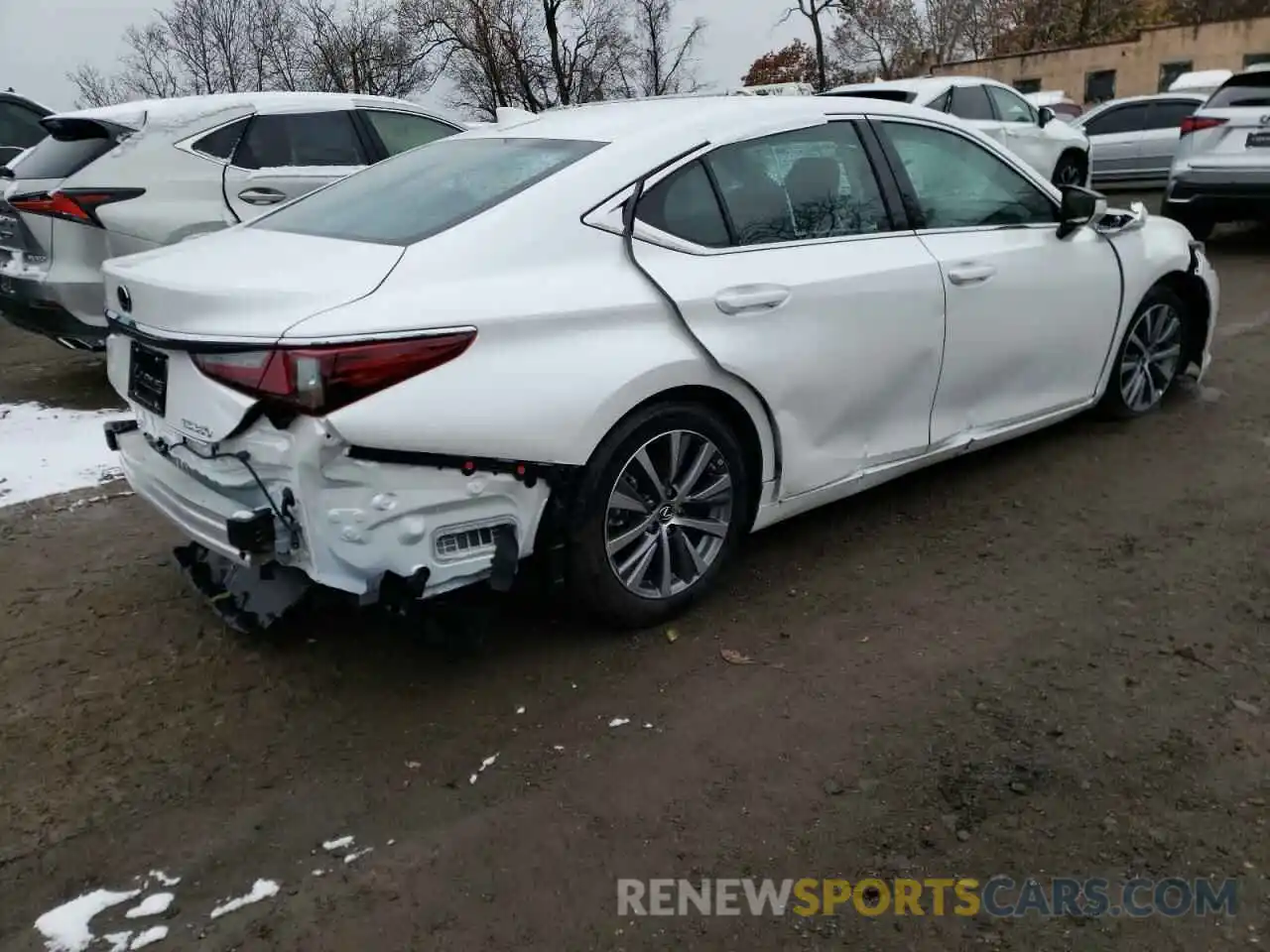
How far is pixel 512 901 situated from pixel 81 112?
5.89 meters

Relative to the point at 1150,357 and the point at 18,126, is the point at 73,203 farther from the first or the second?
the point at 1150,357

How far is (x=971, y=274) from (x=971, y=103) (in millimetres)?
8839

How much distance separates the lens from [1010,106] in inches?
491

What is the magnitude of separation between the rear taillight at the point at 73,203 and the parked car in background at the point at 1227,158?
8.94m

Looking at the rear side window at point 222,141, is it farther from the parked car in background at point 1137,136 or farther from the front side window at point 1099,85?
the front side window at point 1099,85

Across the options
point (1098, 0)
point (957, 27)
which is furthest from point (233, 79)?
point (1098, 0)

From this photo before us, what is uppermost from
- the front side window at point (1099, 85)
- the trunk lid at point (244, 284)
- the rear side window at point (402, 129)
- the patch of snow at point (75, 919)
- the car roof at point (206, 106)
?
the front side window at point (1099, 85)

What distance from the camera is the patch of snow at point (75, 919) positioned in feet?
7.71

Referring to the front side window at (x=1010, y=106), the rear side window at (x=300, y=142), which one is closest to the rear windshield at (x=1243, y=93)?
the front side window at (x=1010, y=106)

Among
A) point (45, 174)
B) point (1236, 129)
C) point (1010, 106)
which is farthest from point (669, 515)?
point (1010, 106)

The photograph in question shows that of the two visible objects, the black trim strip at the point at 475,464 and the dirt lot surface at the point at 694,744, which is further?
the black trim strip at the point at 475,464

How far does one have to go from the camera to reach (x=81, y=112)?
249 inches

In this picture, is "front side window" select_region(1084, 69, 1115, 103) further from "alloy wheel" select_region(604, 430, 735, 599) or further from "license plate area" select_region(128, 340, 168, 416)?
"license plate area" select_region(128, 340, 168, 416)

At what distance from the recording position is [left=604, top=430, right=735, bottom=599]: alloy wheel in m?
3.28
